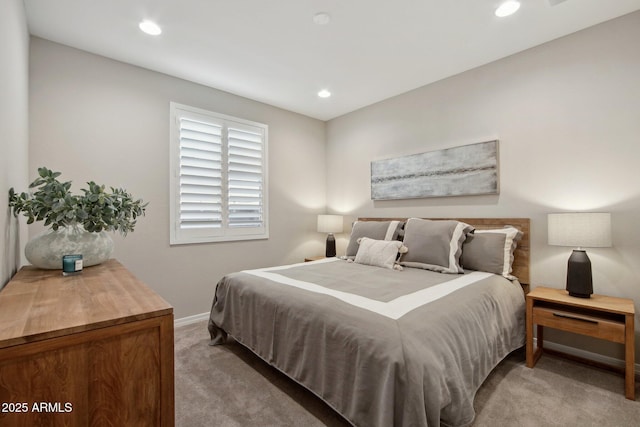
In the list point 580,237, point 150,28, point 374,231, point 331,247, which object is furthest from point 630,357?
point 150,28

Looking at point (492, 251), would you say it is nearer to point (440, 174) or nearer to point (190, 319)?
point (440, 174)

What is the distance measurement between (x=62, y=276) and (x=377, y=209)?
3.21 meters

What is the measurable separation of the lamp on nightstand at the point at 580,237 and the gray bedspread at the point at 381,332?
1.38ft

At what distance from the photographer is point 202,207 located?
10.8 ft

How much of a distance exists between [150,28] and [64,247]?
1.83 metres

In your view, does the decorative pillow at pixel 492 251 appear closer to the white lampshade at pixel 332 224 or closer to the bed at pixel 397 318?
the bed at pixel 397 318

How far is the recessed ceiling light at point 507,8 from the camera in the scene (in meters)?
2.05

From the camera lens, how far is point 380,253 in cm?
287

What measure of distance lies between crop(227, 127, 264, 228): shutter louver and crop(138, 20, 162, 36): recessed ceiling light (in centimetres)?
126

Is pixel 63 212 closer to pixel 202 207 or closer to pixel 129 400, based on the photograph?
pixel 129 400

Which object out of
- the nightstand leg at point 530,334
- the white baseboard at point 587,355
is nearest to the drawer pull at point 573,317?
the nightstand leg at point 530,334

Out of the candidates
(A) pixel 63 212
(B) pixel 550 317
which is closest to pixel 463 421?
(B) pixel 550 317

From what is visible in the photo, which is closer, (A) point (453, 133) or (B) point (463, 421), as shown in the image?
(B) point (463, 421)

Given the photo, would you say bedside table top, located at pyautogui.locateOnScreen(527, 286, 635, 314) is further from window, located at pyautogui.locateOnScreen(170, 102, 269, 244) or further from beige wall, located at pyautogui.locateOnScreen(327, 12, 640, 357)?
window, located at pyautogui.locateOnScreen(170, 102, 269, 244)
